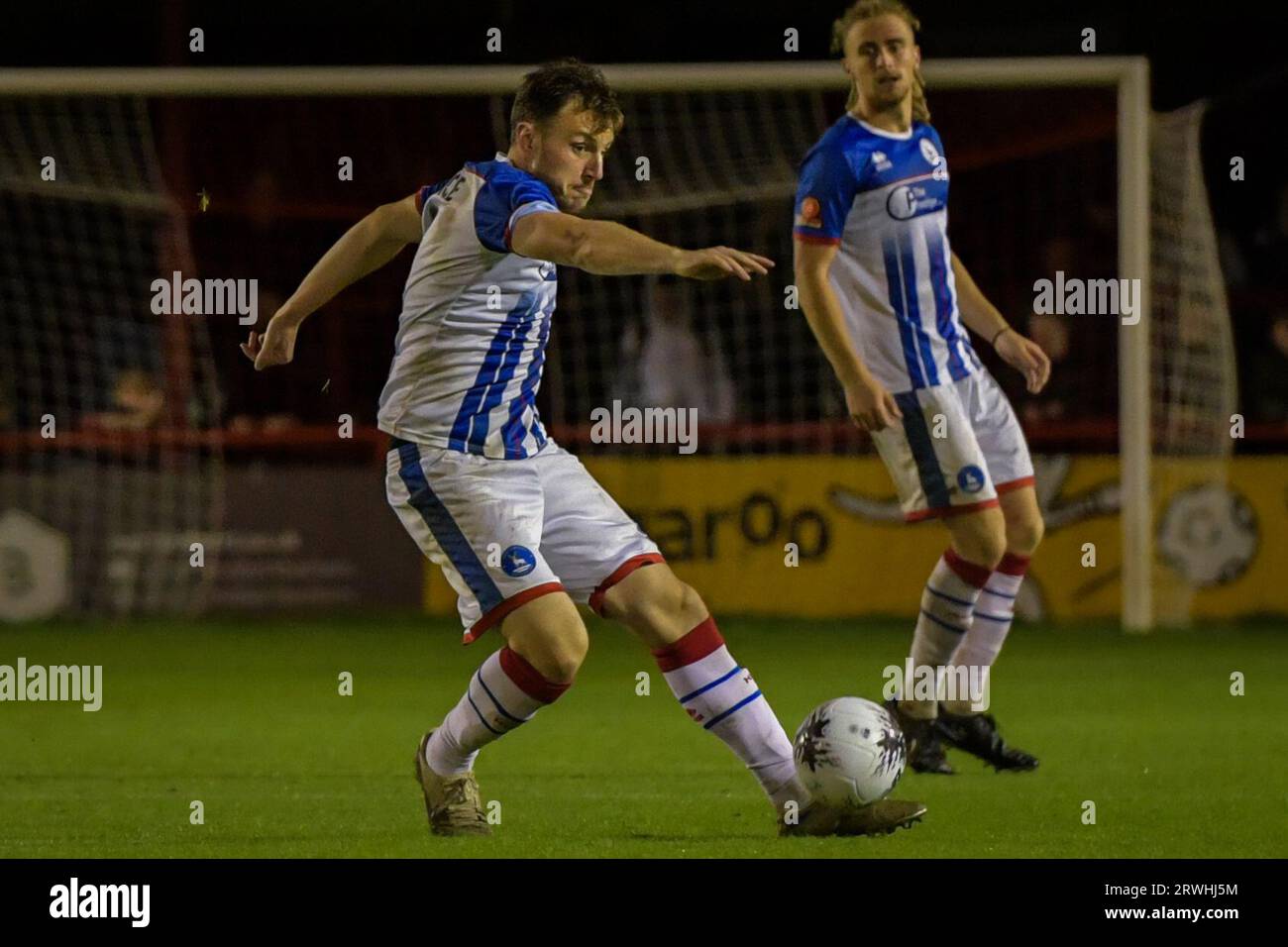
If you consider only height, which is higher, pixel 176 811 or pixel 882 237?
pixel 882 237

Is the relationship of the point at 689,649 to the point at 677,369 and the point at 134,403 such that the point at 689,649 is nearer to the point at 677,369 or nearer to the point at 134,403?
the point at 677,369

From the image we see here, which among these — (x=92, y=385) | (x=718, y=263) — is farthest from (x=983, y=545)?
(x=92, y=385)

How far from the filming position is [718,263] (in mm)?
4234

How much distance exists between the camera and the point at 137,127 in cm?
1606

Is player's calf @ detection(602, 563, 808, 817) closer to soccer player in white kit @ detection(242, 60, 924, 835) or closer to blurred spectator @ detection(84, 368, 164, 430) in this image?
soccer player in white kit @ detection(242, 60, 924, 835)

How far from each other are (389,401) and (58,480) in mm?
6996

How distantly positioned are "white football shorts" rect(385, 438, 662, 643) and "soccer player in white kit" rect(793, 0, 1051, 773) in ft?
4.05

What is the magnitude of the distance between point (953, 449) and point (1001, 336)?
491 mm

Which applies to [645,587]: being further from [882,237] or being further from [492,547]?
[882,237]

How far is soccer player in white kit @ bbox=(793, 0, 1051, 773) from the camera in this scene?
Answer: 20.6 ft

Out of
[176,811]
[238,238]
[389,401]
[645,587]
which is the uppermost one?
[238,238]

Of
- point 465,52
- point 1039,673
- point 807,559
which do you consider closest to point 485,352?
point 1039,673
